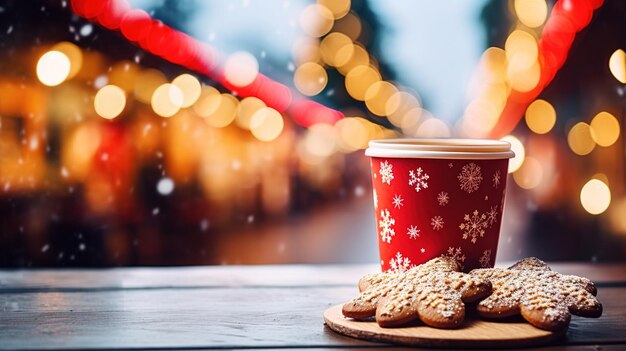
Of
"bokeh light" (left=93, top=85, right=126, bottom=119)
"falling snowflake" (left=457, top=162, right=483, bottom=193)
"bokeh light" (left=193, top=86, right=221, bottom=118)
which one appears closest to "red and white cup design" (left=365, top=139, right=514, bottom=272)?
"falling snowflake" (left=457, top=162, right=483, bottom=193)

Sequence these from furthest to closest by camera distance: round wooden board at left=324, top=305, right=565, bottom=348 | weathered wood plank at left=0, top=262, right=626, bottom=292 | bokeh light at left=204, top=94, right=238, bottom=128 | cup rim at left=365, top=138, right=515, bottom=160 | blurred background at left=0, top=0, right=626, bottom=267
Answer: bokeh light at left=204, top=94, right=238, bottom=128
blurred background at left=0, top=0, right=626, bottom=267
weathered wood plank at left=0, top=262, right=626, bottom=292
cup rim at left=365, top=138, right=515, bottom=160
round wooden board at left=324, top=305, right=565, bottom=348

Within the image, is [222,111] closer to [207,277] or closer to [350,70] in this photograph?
[350,70]

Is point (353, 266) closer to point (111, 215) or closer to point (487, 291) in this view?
point (487, 291)

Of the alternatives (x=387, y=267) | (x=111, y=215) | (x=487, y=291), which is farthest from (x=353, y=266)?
(x=111, y=215)

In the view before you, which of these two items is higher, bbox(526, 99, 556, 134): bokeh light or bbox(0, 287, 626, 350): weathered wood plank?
bbox(526, 99, 556, 134): bokeh light

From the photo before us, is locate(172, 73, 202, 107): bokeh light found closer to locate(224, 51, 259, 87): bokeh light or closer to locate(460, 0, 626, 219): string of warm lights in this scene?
locate(224, 51, 259, 87): bokeh light

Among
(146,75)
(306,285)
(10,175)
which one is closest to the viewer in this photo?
(306,285)

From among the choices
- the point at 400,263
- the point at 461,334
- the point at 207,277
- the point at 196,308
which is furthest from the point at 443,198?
the point at 207,277
